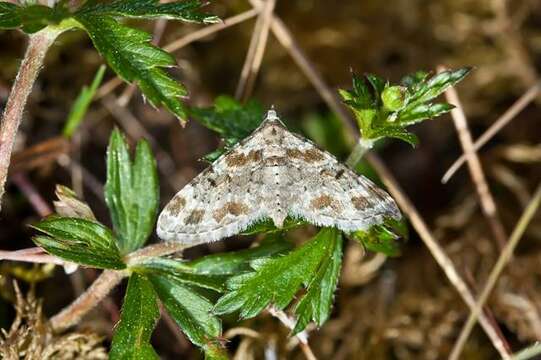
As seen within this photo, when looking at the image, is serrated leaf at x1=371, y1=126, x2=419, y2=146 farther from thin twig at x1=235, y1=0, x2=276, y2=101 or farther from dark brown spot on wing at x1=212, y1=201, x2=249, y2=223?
thin twig at x1=235, y1=0, x2=276, y2=101

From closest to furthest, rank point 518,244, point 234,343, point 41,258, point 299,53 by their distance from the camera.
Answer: point 41,258
point 234,343
point 299,53
point 518,244

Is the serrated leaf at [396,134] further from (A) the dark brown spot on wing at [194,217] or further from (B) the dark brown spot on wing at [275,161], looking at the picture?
(A) the dark brown spot on wing at [194,217]

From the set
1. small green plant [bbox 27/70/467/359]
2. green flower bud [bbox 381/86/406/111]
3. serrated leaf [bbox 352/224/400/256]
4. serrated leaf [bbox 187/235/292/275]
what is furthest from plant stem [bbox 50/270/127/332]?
green flower bud [bbox 381/86/406/111]

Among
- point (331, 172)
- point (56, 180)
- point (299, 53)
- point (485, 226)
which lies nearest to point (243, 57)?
point (299, 53)

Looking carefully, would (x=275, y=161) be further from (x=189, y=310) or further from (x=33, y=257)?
(x=33, y=257)

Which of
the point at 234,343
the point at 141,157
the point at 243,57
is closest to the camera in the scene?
the point at 141,157

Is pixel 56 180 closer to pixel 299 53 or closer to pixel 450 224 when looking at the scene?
pixel 299 53

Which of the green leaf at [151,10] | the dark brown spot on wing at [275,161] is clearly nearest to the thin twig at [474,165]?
the dark brown spot on wing at [275,161]
